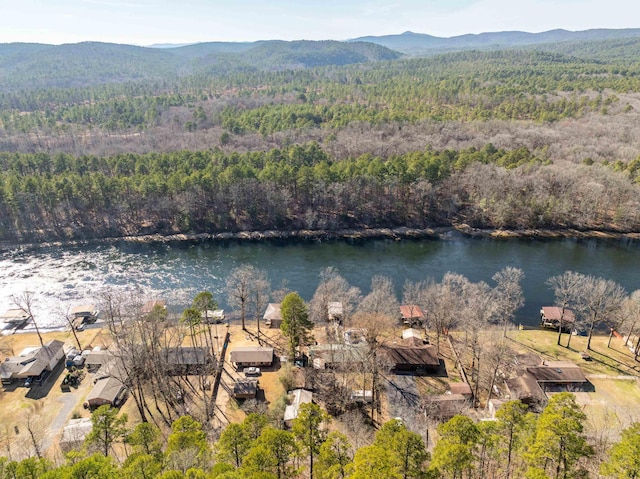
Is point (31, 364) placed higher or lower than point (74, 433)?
higher

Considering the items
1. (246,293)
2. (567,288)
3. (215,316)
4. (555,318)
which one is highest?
(246,293)

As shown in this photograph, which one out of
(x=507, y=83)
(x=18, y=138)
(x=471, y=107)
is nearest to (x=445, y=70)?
(x=507, y=83)

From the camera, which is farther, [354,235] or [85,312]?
[354,235]

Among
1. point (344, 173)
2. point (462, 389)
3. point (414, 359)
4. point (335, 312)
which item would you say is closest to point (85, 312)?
point (335, 312)

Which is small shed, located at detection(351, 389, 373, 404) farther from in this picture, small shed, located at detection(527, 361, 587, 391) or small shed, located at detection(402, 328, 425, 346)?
small shed, located at detection(527, 361, 587, 391)

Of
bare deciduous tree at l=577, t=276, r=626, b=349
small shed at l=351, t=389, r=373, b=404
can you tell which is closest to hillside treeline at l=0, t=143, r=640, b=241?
bare deciduous tree at l=577, t=276, r=626, b=349

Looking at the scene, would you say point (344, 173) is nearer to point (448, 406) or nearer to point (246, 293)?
point (246, 293)

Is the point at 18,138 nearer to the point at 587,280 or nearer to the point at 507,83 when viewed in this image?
the point at 587,280
